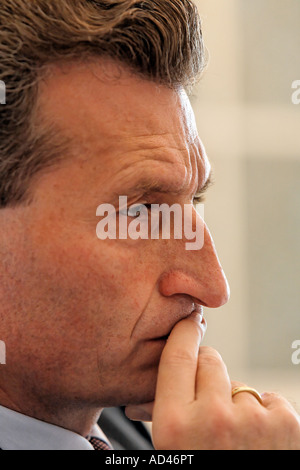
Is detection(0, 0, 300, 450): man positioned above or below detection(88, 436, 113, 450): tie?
above

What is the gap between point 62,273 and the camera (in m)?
1.11

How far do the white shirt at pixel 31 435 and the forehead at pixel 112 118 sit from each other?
0.52 metres

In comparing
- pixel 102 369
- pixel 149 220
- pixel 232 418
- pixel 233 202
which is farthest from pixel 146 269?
pixel 233 202

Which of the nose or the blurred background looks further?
the blurred background

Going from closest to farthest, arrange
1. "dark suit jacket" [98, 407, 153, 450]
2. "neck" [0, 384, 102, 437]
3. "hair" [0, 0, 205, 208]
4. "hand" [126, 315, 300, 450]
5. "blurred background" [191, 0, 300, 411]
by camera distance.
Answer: "hand" [126, 315, 300, 450]
"hair" [0, 0, 205, 208]
"neck" [0, 384, 102, 437]
"dark suit jacket" [98, 407, 153, 450]
"blurred background" [191, 0, 300, 411]

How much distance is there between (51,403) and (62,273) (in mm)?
282

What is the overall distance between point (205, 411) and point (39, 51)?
708 millimetres

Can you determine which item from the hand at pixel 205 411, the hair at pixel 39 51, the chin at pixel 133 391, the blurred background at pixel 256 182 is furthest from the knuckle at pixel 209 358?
the blurred background at pixel 256 182

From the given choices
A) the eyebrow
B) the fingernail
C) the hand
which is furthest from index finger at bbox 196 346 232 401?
the eyebrow

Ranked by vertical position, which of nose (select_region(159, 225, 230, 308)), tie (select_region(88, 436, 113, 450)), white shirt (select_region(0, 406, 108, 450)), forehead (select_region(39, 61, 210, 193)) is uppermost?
forehead (select_region(39, 61, 210, 193))

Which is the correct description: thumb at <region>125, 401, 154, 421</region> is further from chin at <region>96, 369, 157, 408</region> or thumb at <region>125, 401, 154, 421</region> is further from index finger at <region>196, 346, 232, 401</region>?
index finger at <region>196, 346, 232, 401</region>

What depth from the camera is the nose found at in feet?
3.79

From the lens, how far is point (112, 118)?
113 centimetres

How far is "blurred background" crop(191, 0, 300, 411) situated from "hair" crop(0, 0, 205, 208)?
1.60m
